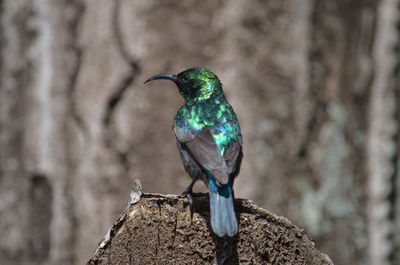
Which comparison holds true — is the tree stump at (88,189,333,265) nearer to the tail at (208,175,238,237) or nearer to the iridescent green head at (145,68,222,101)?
the tail at (208,175,238,237)

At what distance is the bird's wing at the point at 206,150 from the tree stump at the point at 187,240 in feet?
1.91

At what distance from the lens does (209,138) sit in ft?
17.5

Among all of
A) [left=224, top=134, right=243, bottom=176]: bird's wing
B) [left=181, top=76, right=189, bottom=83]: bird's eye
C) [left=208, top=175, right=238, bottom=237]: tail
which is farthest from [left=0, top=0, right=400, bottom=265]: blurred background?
[left=208, top=175, right=238, bottom=237]: tail

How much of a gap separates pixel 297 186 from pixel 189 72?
306cm

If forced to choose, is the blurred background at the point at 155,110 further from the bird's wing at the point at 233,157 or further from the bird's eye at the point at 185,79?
the bird's wing at the point at 233,157

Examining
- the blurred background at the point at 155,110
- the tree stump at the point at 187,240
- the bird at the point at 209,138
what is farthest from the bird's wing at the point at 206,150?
the blurred background at the point at 155,110

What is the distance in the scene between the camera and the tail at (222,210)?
404 centimetres

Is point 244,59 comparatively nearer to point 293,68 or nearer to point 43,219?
point 293,68

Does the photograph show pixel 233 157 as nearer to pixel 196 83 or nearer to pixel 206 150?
pixel 206 150

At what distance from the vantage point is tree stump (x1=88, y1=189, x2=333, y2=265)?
13.5 feet

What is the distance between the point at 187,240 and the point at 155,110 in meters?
4.36

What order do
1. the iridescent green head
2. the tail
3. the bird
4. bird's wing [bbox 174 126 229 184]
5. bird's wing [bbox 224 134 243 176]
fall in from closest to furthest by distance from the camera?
1. the tail
2. the bird
3. bird's wing [bbox 174 126 229 184]
4. bird's wing [bbox 224 134 243 176]
5. the iridescent green head

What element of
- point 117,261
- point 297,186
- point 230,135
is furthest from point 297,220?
point 117,261

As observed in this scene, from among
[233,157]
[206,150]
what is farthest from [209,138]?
[233,157]
